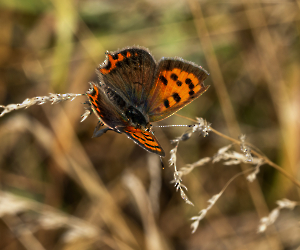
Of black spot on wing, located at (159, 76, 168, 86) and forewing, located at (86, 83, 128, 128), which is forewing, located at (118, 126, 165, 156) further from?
black spot on wing, located at (159, 76, 168, 86)

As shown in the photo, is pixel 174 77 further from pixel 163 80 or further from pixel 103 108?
pixel 103 108

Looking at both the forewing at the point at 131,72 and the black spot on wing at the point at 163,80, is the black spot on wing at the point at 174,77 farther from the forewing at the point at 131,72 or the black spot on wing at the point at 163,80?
the forewing at the point at 131,72

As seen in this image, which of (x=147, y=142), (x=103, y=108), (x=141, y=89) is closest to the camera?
(x=147, y=142)

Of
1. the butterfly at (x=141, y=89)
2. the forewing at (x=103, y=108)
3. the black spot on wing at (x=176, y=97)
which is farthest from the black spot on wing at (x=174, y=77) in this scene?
the forewing at (x=103, y=108)

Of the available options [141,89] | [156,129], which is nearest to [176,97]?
[141,89]

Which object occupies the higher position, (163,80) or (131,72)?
(131,72)

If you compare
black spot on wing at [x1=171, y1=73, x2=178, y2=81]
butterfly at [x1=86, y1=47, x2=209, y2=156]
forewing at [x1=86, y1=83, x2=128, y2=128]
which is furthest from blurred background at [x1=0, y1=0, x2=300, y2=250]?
black spot on wing at [x1=171, y1=73, x2=178, y2=81]
